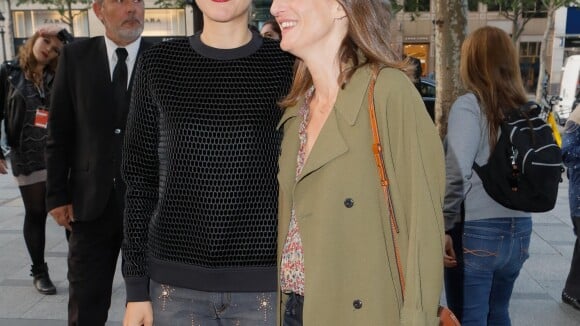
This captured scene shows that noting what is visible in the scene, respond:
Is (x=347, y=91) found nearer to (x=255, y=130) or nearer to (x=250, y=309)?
(x=255, y=130)

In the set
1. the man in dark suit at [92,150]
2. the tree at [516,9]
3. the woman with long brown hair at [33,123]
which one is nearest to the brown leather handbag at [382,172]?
the man in dark suit at [92,150]

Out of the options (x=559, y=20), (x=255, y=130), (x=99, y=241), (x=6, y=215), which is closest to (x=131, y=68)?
(x=99, y=241)

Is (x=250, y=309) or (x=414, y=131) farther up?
(x=414, y=131)

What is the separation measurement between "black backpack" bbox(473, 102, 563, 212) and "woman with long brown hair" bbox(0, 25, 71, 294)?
11.6 feet

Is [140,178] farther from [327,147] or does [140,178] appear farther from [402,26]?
[402,26]

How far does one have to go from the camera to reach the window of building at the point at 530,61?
115ft

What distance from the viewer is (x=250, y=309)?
6.15 feet

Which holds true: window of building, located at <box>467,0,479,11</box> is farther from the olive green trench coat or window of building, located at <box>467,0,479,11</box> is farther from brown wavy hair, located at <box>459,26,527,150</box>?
the olive green trench coat

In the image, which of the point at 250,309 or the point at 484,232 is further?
the point at 484,232

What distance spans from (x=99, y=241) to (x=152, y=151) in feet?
4.44

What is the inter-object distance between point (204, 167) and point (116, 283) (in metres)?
3.69

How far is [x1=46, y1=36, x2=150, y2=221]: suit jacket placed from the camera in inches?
119

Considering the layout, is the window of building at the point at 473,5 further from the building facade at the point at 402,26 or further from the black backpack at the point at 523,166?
the black backpack at the point at 523,166

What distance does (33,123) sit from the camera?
16.0 ft
